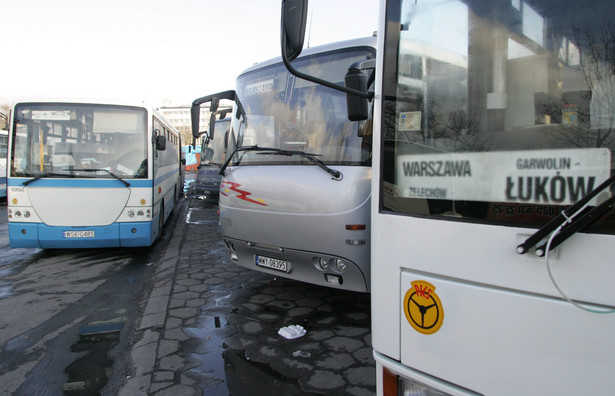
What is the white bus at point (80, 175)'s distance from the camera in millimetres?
7148

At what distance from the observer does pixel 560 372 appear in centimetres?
138

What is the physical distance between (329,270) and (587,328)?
10.2 feet

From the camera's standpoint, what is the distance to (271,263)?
4887mm

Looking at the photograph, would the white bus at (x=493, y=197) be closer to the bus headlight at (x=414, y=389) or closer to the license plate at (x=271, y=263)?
the bus headlight at (x=414, y=389)

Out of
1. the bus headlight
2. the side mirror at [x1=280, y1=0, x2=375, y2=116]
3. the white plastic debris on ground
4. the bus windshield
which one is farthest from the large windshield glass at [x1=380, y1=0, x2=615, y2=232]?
the bus windshield

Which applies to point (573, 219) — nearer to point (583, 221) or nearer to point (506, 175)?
point (583, 221)

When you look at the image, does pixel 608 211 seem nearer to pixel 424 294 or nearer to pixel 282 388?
pixel 424 294

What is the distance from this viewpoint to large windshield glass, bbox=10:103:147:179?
7273mm

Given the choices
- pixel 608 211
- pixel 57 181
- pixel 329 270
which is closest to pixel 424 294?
pixel 608 211

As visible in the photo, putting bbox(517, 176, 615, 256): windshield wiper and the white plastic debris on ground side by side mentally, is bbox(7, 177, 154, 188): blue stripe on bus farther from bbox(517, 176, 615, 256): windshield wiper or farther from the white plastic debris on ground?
bbox(517, 176, 615, 256): windshield wiper

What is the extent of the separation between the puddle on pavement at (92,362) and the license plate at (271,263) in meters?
1.69

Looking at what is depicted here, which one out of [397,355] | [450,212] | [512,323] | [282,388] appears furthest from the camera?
[282,388]

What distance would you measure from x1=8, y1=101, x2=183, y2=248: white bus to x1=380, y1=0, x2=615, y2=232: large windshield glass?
662 centimetres

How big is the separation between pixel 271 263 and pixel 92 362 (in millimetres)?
2029
